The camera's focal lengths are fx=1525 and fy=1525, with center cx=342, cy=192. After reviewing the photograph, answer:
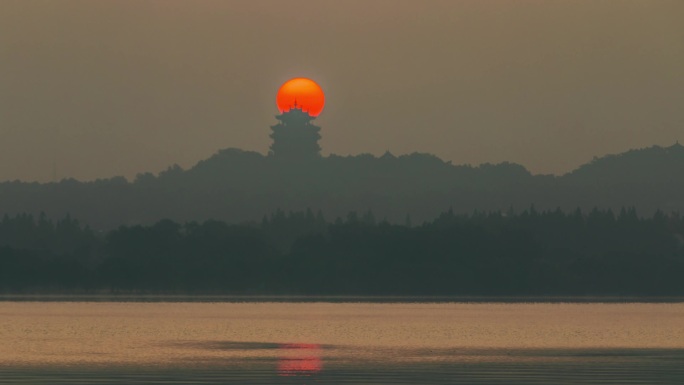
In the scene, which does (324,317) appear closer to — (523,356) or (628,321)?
(628,321)

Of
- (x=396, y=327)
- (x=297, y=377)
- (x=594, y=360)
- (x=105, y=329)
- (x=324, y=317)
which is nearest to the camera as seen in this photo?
(x=297, y=377)

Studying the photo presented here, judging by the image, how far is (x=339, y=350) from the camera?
8638cm

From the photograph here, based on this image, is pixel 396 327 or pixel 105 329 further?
pixel 396 327

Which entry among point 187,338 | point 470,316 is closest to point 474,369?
point 187,338

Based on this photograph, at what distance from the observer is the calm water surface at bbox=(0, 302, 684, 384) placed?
211ft

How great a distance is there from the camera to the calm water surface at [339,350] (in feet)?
211

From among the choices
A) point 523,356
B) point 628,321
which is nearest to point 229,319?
point 628,321

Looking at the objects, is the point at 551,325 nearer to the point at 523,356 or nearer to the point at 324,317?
the point at 324,317

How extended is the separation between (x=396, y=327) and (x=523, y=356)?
45788mm

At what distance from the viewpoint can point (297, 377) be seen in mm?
63812

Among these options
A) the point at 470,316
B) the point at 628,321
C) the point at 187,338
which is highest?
the point at 470,316

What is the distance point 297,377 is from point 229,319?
272ft

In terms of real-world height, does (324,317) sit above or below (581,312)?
below

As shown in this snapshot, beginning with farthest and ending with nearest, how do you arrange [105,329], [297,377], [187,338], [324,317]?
[324,317], [105,329], [187,338], [297,377]
